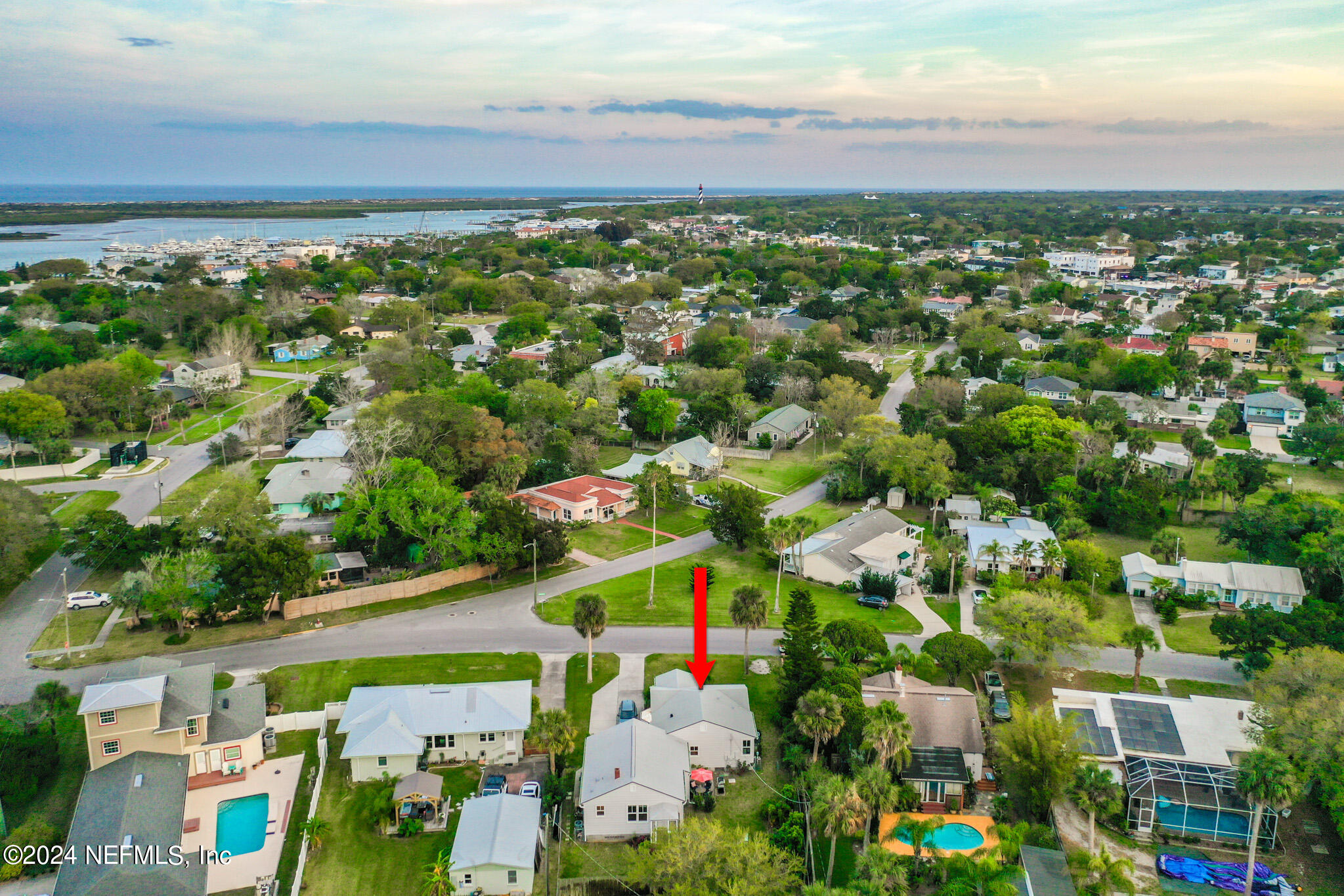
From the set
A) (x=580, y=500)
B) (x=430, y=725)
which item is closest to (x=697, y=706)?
(x=430, y=725)

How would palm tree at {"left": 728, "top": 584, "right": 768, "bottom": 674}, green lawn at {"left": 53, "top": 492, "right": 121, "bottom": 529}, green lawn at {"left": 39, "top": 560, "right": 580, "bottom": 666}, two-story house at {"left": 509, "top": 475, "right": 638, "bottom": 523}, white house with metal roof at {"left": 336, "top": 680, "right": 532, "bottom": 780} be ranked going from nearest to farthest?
white house with metal roof at {"left": 336, "top": 680, "right": 532, "bottom": 780}
palm tree at {"left": 728, "top": 584, "right": 768, "bottom": 674}
green lawn at {"left": 39, "top": 560, "right": 580, "bottom": 666}
green lawn at {"left": 53, "top": 492, "right": 121, "bottom": 529}
two-story house at {"left": 509, "top": 475, "right": 638, "bottom": 523}

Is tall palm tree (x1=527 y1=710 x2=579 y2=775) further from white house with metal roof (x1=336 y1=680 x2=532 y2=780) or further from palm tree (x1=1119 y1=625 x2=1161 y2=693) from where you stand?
palm tree (x1=1119 y1=625 x2=1161 y2=693)

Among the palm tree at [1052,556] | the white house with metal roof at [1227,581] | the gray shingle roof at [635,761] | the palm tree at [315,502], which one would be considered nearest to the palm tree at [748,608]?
the gray shingle roof at [635,761]

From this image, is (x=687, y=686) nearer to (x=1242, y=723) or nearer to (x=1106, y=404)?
(x=1242, y=723)

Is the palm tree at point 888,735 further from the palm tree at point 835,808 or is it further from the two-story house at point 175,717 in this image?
the two-story house at point 175,717

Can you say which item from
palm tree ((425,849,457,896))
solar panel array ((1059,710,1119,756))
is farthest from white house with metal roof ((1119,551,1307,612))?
palm tree ((425,849,457,896))

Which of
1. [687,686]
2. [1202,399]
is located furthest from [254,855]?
[1202,399]
